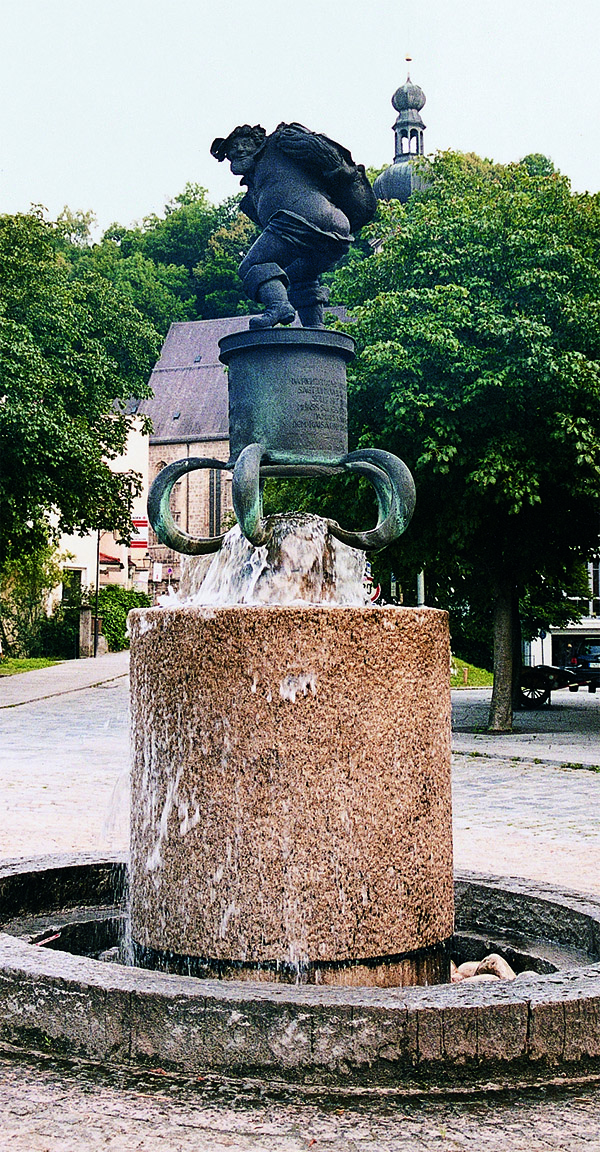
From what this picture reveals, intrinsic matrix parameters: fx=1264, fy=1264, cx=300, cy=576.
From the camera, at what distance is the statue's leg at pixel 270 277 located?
5.58 meters

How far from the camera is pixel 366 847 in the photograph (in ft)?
14.3

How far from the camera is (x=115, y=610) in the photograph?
50.9 metres

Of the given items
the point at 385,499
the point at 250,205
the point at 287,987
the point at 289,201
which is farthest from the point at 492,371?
the point at 287,987

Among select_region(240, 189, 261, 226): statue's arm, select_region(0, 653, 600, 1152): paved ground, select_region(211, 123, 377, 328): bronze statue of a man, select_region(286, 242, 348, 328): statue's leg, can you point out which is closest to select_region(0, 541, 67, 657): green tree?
select_region(0, 653, 600, 1152): paved ground

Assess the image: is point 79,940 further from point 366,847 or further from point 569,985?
A: point 569,985

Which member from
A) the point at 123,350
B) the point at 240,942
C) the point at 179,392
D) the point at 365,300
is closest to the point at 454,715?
the point at 365,300

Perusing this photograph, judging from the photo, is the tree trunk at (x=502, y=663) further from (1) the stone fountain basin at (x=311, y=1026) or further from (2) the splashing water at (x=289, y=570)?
(1) the stone fountain basin at (x=311, y=1026)

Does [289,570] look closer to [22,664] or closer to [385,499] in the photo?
[385,499]

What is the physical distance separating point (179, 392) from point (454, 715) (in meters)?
58.2

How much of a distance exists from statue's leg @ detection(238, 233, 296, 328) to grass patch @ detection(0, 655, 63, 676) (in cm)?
2922

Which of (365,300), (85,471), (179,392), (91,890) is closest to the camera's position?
(91,890)

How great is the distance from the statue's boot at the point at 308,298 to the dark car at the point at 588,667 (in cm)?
3311

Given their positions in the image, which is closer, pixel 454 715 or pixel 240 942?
pixel 240 942

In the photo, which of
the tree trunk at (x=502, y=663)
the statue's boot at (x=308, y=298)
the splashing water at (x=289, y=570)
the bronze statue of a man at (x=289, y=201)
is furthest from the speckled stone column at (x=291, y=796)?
the tree trunk at (x=502, y=663)
